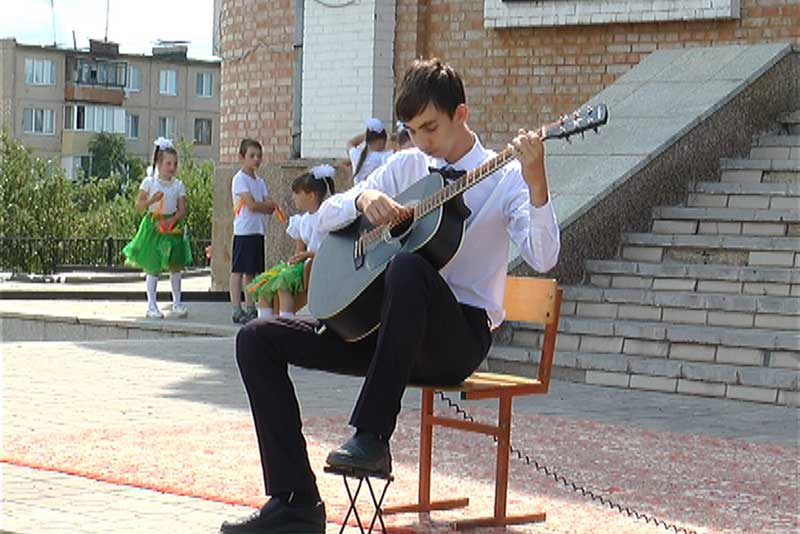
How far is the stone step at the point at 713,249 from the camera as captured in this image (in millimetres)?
12219

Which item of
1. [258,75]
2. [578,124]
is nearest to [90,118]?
[258,75]

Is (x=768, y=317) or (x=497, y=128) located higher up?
(x=497, y=128)

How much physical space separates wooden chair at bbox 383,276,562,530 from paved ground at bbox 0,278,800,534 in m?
0.51

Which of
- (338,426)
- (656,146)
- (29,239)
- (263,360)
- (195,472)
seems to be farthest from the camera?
(29,239)

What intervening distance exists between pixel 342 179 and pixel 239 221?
1827 millimetres

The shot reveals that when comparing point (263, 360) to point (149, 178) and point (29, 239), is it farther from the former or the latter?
point (29, 239)

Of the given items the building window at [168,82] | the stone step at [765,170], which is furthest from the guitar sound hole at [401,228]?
the building window at [168,82]

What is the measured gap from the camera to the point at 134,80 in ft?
345

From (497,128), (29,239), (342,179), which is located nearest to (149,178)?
(342,179)

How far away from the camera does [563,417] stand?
982 cm

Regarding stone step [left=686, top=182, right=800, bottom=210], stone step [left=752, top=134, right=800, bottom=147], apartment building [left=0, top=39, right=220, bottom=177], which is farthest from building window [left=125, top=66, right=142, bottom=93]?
stone step [left=686, top=182, right=800, bottom=210]

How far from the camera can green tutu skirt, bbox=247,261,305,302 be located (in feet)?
43.1

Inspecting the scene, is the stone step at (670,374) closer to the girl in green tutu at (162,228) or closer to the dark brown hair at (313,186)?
the dark brown hair at (313,186)

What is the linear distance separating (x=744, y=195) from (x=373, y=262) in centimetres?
750
